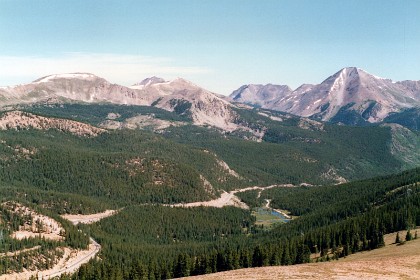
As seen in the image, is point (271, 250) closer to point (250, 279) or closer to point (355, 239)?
point (355, 239)

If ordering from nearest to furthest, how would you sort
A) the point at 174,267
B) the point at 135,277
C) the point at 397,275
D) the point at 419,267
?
1. the point at 397,275
2. the point at 419,267
3. the point at 135,277
4. the point at 174,267

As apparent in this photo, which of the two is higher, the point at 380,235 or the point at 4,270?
the point at 380,235

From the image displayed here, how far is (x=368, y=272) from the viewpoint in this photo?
127m

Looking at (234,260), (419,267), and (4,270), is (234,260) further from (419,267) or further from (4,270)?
(4,270)

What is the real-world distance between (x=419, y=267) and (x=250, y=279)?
47.7 meters

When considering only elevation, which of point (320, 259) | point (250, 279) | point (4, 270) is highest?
point (250, 279)

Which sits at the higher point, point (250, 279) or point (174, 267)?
point (250, 279)

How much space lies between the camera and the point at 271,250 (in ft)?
625

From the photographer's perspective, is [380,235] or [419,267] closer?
[419,267]

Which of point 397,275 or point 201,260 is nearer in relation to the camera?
point 397,275

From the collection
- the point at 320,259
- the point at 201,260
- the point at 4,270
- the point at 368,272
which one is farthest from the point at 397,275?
the point at 4,270

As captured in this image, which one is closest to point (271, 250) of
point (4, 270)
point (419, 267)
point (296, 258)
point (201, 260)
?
point (296, 258)

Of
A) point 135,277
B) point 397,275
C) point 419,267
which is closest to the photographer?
point 397,275

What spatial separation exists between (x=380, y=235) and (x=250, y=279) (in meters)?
84.4
